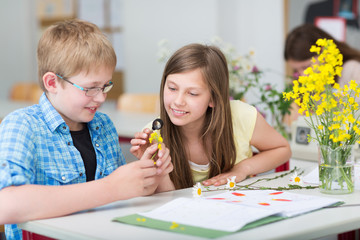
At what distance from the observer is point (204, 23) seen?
6156 mm

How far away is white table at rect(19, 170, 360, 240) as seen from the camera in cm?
125

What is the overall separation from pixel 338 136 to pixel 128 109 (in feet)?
11.0

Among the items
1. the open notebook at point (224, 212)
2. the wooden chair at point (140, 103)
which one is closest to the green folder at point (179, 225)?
the open notebook at point (224, 212)

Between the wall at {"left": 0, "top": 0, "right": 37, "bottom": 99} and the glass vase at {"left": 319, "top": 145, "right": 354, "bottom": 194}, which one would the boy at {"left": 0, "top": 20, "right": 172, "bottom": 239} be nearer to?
the glass vase at {"left": 319, "top": 145, "right": 354, "bottom": 194}

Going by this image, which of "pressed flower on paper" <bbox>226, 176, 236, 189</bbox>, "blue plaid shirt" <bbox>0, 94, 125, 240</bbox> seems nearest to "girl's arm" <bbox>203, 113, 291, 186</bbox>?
"pressed flower on paper" <bbox>226, 176, 236, 189</bbox>

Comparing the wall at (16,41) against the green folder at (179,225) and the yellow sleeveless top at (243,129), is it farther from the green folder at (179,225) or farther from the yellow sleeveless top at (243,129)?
the green folder at (179,225)

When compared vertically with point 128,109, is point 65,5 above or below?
above

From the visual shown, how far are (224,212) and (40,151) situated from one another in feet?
1.99

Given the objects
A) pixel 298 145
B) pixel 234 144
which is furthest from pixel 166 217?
pixel 298 145

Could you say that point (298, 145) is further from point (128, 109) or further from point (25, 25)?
point (25, 25)

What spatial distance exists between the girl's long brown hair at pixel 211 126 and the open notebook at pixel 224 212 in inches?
21.9

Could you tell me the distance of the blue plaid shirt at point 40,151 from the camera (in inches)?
58.0

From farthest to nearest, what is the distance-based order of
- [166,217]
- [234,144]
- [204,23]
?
1. [204,23]
2. [234,144]
3. [166,217]

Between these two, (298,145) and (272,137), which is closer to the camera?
(272,137)
